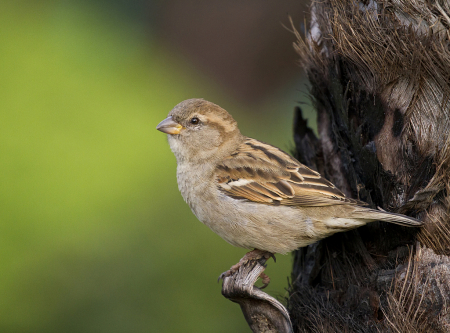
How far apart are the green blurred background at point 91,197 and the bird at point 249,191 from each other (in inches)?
24.0

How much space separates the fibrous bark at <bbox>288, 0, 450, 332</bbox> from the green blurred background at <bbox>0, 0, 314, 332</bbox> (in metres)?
1.05

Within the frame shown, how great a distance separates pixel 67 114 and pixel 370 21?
349cm

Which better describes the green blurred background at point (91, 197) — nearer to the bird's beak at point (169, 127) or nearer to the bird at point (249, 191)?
the bird at point (249, 191)

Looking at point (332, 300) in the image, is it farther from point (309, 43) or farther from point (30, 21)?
point (30, 21)

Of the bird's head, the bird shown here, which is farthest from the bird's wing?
the bird's head

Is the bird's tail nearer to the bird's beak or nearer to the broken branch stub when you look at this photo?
the broken branch stub

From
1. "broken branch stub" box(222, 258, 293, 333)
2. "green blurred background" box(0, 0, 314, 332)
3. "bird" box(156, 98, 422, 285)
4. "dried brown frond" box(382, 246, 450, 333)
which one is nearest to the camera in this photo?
"dried brown frond" box(382, 246, 450, 333)

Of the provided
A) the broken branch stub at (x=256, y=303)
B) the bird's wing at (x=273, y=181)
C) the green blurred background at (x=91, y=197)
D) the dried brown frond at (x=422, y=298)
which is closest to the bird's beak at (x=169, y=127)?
the bird's wing at (x=273, y=181)

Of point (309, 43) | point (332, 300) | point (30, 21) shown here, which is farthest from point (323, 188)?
point (30, 21)

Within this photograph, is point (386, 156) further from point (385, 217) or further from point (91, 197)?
point (91, 197)

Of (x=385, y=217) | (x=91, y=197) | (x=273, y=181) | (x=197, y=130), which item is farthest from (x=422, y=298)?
(x=91, y=197)

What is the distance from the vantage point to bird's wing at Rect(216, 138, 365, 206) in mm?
2748

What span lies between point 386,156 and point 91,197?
3.10 metres

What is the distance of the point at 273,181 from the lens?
2893mm
